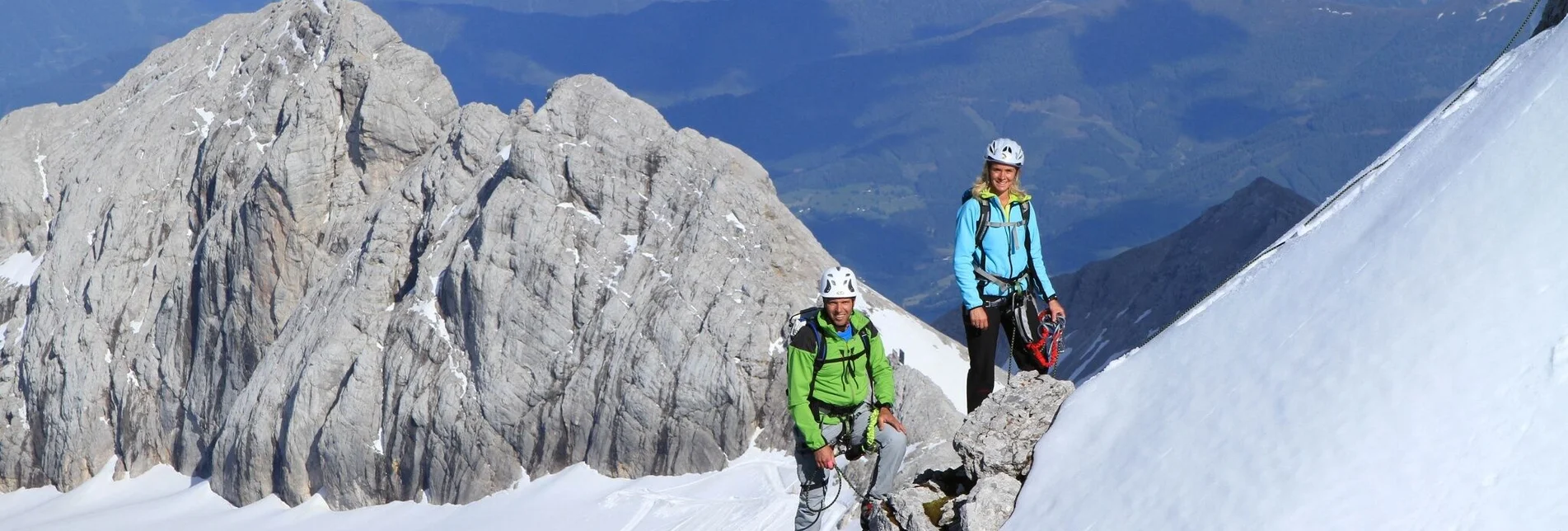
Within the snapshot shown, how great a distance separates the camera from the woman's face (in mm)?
15680

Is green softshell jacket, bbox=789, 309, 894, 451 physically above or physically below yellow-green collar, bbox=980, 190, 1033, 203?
below

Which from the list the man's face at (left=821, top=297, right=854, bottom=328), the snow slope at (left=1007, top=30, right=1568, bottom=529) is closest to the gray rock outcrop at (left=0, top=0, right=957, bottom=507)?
the man's face at (left=821, top=297, right=854, bottom=328)

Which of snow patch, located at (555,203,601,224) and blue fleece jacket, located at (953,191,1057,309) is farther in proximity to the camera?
snow patch, located at (555,203,601,224)

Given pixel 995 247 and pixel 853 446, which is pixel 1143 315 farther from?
pixel 853 446

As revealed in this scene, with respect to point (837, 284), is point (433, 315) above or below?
above

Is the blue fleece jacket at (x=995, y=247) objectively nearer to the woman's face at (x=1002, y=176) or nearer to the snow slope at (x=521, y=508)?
the woman's face at (x=1002, y=176)

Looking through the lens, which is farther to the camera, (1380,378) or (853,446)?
(853,446)

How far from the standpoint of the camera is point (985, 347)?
52.5ft

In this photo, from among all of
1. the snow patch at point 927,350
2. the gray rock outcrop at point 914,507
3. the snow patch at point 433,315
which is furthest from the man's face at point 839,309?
the snow patch at point 433,315

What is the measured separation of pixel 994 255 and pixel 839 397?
8.76ft

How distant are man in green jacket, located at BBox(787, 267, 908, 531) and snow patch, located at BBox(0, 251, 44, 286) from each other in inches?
2865

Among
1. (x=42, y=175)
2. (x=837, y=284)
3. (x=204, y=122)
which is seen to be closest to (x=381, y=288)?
(x=204, y=122)

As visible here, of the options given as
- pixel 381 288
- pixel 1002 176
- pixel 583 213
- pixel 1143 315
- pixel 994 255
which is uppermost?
pixel 1143 315

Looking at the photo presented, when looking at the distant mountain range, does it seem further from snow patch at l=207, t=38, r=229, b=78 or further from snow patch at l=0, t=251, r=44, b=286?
snow patch at l=0, t=251, r=44, b=286
